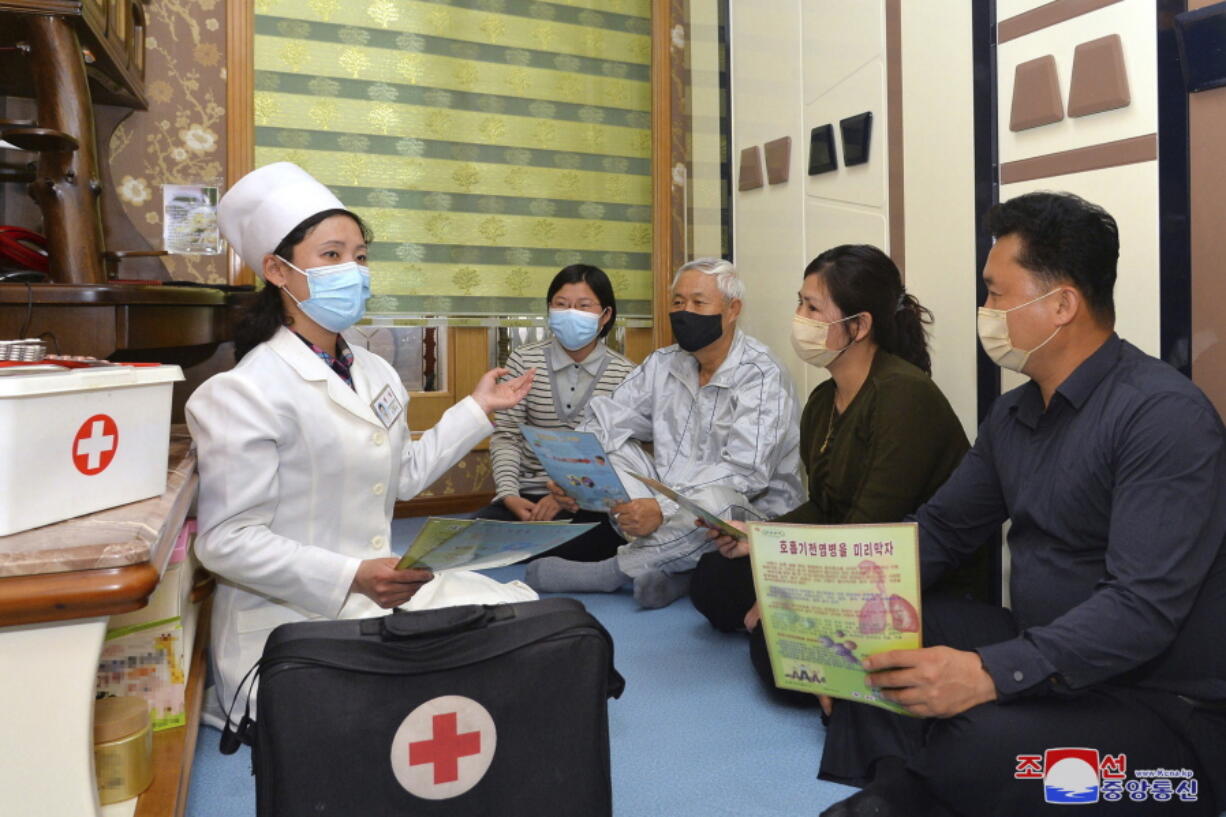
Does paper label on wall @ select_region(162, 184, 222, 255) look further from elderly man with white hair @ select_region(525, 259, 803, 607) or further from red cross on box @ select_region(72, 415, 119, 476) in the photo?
red cross on box @ select_region(72, 415, 119, 476)

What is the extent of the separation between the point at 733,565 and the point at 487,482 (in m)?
2.09

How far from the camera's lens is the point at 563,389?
3.38 meters

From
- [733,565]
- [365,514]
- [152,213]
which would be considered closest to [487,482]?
→ [152,213]

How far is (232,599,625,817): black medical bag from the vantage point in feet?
3.97

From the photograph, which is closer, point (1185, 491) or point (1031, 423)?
point (1185, 491)

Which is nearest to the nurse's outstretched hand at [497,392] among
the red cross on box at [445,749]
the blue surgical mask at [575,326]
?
the red cross on box at [445,749]

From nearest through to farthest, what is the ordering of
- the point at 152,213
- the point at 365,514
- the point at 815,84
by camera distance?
the point at 365,514 → the point at 815,84 → the point at 152,213

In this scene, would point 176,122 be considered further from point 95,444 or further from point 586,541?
point 95,444

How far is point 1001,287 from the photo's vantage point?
1681mm

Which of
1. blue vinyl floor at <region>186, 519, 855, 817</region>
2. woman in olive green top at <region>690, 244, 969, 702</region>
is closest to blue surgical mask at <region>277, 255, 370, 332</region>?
blue vinyl floor at <region>186, 519, 855, 817</region>

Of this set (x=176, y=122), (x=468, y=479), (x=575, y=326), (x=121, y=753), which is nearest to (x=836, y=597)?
(x=121, y=753)

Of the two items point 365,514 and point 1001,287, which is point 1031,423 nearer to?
point 1001,287

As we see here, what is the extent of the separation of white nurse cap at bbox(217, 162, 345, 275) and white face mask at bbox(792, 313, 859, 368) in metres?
1.13

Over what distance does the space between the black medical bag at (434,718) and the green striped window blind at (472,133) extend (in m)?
2.98
